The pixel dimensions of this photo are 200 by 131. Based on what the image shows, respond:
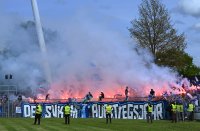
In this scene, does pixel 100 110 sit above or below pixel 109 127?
above

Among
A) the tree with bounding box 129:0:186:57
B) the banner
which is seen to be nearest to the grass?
the banner

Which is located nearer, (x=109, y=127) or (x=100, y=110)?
(x=109, y=127)

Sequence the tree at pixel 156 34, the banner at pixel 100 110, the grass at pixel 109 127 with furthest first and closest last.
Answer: the tree at pixel 156 34, the banner at pixel 100 110, the grass at pixel 109 127

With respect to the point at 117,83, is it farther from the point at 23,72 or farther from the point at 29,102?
the point at 23,72

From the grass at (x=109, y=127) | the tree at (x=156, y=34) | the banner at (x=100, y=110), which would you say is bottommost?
the grass at (x=109, y=127)

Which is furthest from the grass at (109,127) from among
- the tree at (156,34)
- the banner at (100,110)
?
the tree at (156,34)

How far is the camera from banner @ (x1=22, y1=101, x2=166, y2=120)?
48.1 meters

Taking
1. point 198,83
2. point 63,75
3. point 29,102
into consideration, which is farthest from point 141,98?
point 63,75

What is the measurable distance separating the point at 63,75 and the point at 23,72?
41.3 feet

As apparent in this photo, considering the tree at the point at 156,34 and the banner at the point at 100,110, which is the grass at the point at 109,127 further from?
the tree at the point at 156,34

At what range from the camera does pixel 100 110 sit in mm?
54781

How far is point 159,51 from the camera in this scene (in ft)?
243

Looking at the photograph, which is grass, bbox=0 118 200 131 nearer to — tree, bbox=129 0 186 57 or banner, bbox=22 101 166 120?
banner, bbox=22 101 166 120

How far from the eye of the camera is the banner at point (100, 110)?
48.1 meters
